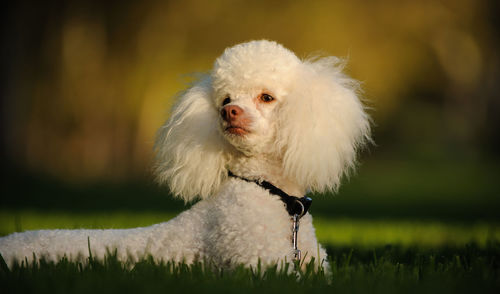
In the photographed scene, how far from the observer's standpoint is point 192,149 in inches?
146

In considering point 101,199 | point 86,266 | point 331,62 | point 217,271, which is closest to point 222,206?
point 217,271

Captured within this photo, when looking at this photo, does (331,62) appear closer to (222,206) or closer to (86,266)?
(222,206)

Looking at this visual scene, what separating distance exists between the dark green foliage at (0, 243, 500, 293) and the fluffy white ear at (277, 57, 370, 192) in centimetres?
54

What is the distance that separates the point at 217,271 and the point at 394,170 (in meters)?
22.4

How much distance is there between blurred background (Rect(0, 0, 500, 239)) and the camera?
18.8 m

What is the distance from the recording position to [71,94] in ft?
65.1

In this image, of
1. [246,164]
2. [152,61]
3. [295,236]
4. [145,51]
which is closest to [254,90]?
[246,164]

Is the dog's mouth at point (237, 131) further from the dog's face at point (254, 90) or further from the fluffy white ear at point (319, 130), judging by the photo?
the fluffy white ear at point (319, 130)

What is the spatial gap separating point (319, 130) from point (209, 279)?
1.08 meters

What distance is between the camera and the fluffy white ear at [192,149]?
366 cm

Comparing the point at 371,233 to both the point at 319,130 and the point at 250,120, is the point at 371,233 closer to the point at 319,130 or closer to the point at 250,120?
the point at 319,130

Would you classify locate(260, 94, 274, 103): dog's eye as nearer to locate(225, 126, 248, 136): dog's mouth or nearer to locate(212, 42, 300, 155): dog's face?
locate(212, 42, 300, 155): dog's face

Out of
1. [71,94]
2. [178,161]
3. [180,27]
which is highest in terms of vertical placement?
[180,27]

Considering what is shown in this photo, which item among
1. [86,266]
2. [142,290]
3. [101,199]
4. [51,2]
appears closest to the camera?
[142,290]
